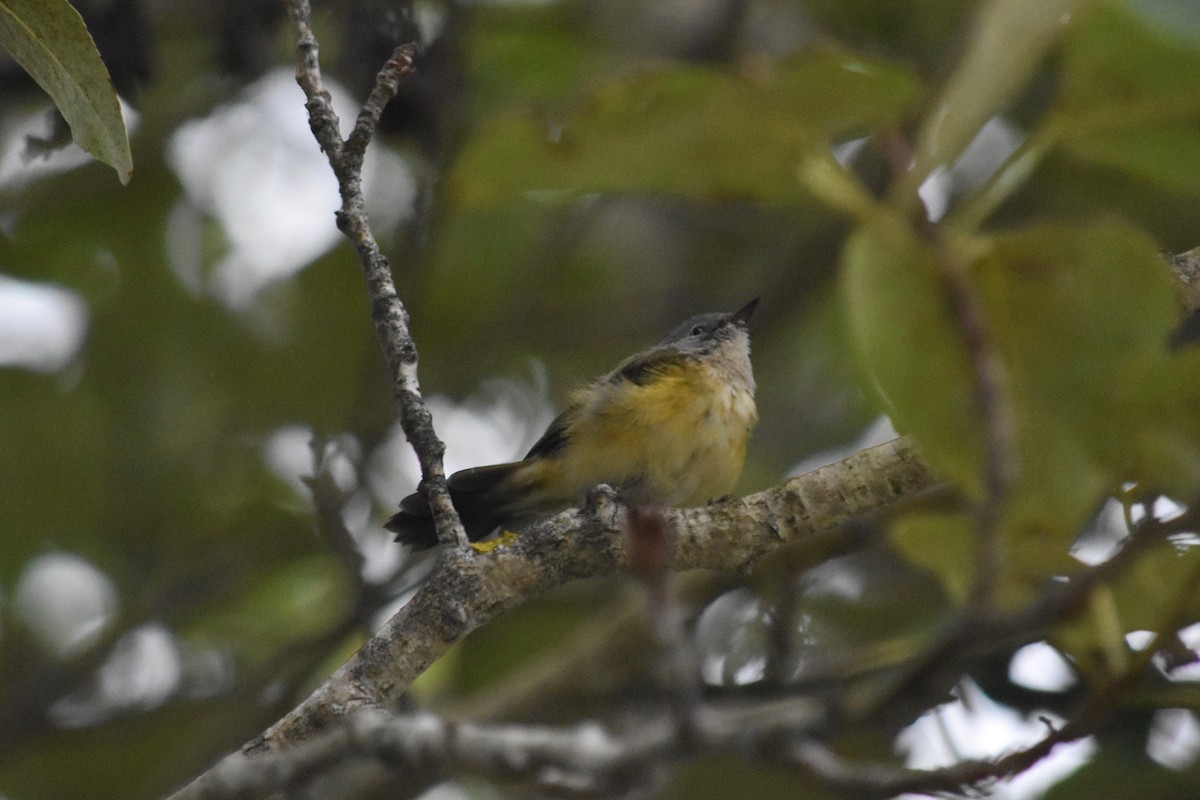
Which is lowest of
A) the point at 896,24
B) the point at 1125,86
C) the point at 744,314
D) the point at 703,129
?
the point at 1125,86

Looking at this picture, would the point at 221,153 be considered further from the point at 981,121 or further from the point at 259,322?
the point at 981,121

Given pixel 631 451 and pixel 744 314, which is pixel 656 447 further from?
pixel 744 314

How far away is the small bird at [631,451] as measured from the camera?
210 inches

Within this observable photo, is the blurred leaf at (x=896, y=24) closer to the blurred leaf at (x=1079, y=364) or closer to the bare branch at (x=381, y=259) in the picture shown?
the bare branch at (x=381, y=259)

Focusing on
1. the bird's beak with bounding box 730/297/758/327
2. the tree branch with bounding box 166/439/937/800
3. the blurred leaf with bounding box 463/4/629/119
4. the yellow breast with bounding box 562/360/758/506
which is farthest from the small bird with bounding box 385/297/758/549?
the tree branch with bounding box 166/439/937/800

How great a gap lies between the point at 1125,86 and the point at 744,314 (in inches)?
188

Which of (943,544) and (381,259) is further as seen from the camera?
(381,259)

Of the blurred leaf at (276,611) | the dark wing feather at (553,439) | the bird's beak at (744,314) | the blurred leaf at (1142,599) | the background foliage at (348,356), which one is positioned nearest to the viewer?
the blurred leaf at (1142,599)

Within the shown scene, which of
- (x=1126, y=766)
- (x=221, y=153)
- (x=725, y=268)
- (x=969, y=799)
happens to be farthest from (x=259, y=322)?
(x=969, y=799)

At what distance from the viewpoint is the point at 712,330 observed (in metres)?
6.21

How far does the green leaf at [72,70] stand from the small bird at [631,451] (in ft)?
10.1

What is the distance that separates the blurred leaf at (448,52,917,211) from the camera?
1239mm

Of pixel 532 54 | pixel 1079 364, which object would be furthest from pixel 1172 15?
pixel 532 54

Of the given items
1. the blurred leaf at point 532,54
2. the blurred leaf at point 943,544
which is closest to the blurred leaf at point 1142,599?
the blurred leaf at point 943,544
